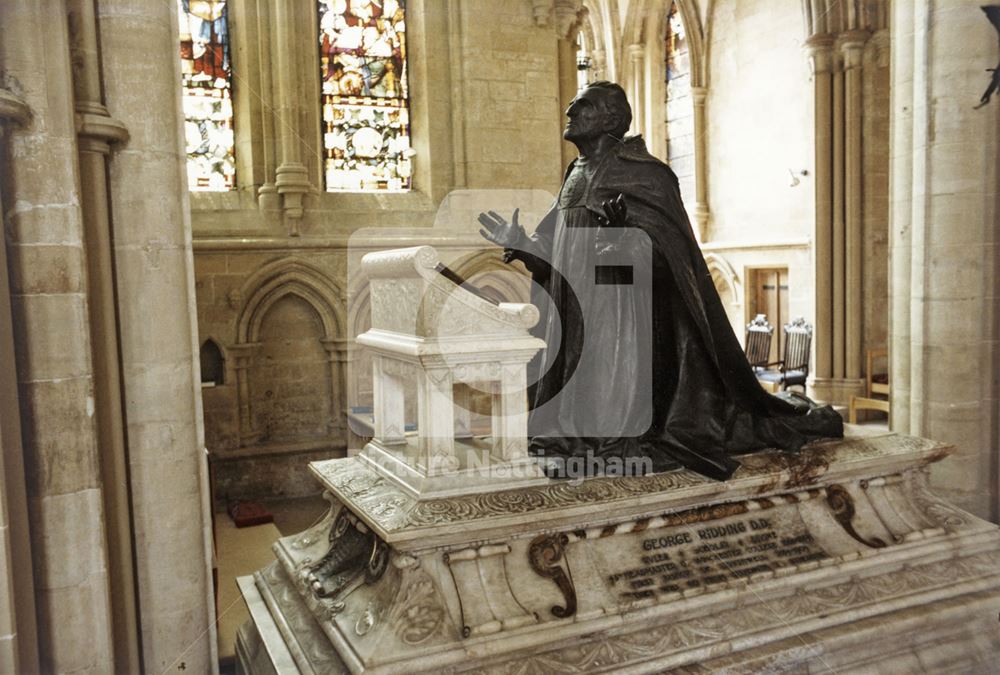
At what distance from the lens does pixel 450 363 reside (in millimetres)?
3385

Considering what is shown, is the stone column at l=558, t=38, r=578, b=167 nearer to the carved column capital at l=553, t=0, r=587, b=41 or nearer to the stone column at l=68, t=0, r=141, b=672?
the carved column capital at l=553, t=0, r=587, b=41

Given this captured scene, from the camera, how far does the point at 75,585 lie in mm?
3008

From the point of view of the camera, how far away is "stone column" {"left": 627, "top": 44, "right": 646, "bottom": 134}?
517 inches

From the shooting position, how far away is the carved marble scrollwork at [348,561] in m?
3.37

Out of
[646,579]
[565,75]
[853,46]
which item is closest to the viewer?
[646,579]

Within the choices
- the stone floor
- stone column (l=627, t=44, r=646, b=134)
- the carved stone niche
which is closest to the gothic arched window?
stone column (l=627, t=44, r=646, b=134)

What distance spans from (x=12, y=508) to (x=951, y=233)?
16.4 feet

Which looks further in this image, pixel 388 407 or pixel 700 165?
pixel 700 165

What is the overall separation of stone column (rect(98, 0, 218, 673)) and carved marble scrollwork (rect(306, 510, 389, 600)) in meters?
0.48

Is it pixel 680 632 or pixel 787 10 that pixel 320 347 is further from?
pixel 787 10

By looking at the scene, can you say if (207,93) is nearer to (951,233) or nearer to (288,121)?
(288,121)

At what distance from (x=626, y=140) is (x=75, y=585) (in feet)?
9.86

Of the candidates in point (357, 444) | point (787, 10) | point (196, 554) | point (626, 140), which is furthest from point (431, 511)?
point (787, 10)

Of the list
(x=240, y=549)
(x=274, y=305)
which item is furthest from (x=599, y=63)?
(x=240, y=549)
